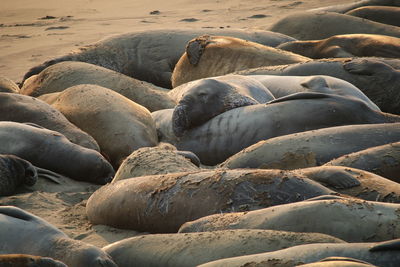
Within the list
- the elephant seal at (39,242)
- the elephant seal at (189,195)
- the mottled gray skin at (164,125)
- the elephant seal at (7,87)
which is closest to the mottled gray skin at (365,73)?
the mottled gray skin at (164,125)

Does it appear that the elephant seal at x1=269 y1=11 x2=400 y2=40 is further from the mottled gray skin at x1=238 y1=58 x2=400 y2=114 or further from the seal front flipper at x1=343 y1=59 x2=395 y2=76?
the seal front flipper at x1=343 y1=59 x2=395 y2=76

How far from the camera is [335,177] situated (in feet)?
15.0

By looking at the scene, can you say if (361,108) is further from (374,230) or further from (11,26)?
(11,26)

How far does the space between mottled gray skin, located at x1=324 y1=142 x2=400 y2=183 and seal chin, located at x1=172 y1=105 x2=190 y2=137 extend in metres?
1.86

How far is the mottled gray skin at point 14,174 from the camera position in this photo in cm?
574

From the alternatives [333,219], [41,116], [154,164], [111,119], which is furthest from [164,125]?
[333,219]

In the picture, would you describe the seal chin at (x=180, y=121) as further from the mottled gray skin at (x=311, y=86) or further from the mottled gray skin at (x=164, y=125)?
the mottled gray skin at (x=311, y=86)

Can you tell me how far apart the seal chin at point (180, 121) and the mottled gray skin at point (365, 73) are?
127 cm

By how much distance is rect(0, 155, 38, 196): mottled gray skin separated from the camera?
574cm

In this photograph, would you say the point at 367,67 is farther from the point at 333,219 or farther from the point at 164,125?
the point at 333,219

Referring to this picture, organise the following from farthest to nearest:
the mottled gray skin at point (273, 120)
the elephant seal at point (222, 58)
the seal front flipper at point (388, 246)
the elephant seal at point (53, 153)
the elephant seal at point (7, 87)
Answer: the elephant seal at point (222, 58) → the elephant seal at point (7, 87) → the elephant seal at point (53, 153) → the mottled gray skin at point (273, 120) → the seal front flipper at point (388, 246)

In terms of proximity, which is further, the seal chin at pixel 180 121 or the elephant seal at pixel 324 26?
the elephant seal at pixel 324 26

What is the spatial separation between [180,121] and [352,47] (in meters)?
2.89

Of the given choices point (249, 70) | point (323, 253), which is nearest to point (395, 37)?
point (249, 70)
